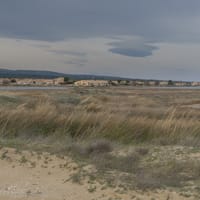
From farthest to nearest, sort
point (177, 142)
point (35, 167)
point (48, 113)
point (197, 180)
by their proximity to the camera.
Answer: point (48, 113) → point (177, 142) → point (35, 167) → point (197, 180)

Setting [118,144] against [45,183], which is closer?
[45,183]

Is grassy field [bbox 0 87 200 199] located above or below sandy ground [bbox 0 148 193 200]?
above

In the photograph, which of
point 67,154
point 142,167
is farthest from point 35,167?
point 142,167

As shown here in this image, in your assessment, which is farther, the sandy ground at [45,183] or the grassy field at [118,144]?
the grassy field at [118,144]

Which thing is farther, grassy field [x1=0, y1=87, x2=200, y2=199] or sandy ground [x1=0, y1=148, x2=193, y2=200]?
grassy field [x1=0, y1=87, x2=200, y2=199]

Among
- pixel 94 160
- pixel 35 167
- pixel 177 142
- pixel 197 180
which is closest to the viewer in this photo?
pixel 197 180

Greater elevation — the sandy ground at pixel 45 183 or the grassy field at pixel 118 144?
the grassy field at pixel 118 144

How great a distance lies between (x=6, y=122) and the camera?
1234 centimetres

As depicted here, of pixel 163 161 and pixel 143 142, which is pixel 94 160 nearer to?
pixel 163 161

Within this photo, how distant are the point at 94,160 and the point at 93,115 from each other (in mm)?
4953

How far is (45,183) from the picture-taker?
7043mm

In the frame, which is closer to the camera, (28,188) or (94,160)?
(28,188)

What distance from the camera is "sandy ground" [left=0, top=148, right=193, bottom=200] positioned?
6375mm

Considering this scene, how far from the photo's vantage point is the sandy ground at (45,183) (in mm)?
6375
